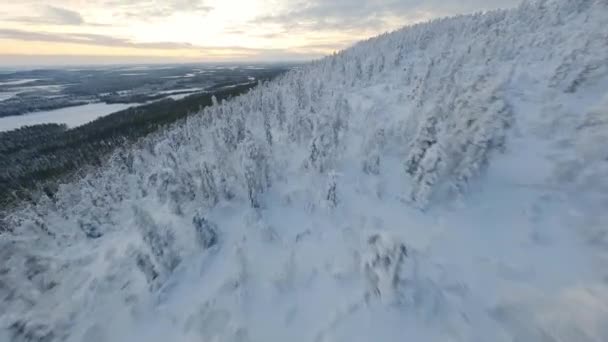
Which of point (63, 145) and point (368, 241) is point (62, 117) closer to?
point (63, 145)

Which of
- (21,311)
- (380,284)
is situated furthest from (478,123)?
(21,311)

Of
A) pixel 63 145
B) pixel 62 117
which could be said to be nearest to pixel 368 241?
pixel 63 145

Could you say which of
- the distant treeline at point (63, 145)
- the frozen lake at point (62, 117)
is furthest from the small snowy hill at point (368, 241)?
the frozen lake at point (62, 117)

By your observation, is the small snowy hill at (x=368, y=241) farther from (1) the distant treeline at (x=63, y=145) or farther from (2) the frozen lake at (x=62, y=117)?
(2) the frozen lake at (x=62, y=117)

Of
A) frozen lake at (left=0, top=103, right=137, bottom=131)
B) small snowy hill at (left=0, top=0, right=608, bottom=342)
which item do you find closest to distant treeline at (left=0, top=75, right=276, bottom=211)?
frozen lake at (left=0, top=103, right=137, bottom=131)

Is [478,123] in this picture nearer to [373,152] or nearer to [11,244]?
[373,152]

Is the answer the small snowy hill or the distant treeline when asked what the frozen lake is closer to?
the distant treeline

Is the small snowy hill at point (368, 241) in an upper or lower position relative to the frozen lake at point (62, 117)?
upper
